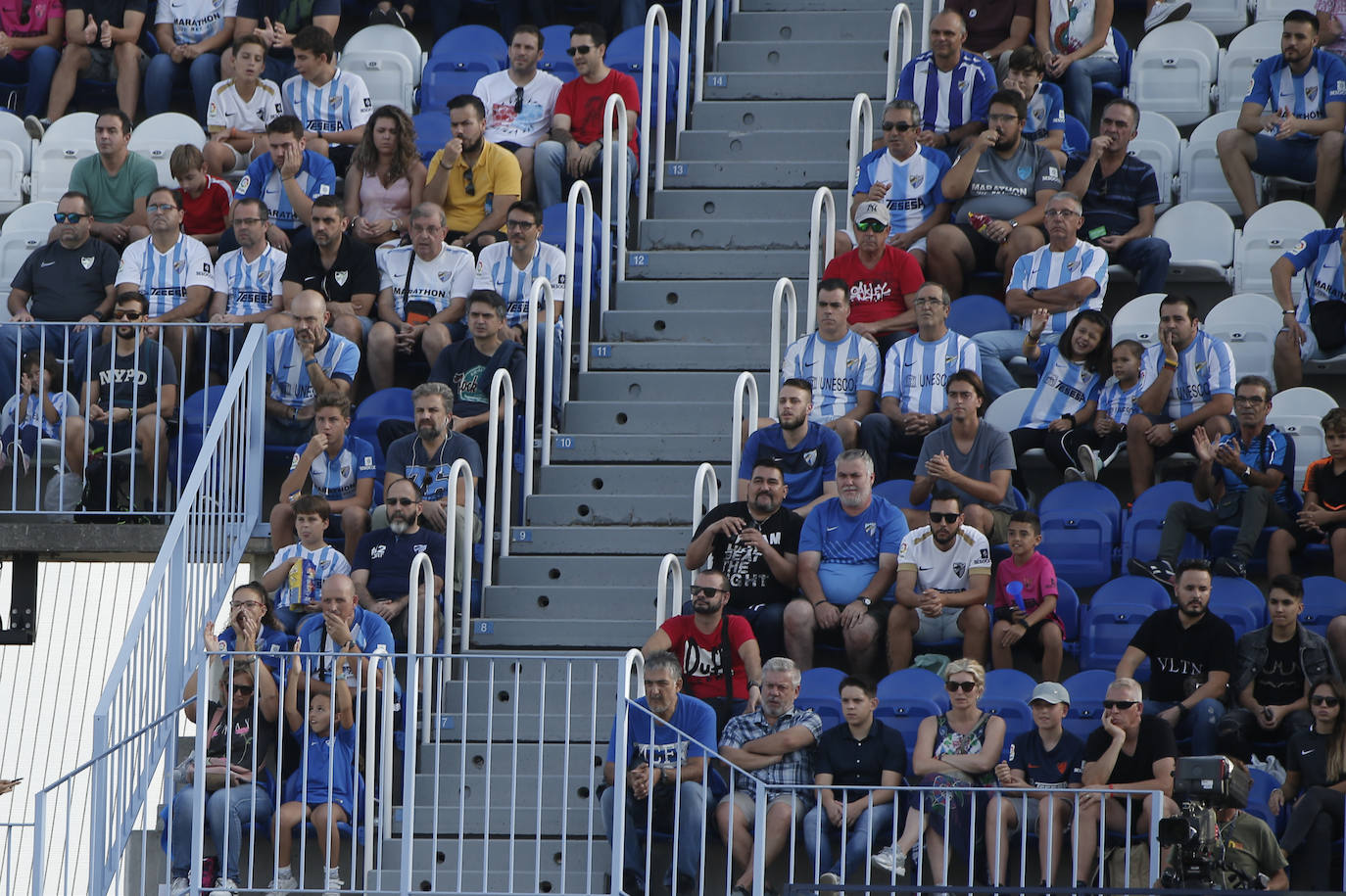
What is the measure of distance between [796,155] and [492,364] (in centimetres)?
262

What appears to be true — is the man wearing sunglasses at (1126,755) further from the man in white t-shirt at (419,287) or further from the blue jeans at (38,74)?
the blue jeans at (38,74)

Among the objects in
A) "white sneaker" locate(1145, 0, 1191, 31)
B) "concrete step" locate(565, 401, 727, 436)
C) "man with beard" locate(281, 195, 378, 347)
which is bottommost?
"concrete step" locate(565, 401, 727, 436)

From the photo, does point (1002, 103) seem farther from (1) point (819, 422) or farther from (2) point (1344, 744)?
(2) point (1344, 744)

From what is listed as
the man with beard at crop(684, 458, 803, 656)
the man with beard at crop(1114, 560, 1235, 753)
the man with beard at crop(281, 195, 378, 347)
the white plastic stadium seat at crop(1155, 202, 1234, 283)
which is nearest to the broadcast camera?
the man with beard at crop(1114, 560, 1235, 753)

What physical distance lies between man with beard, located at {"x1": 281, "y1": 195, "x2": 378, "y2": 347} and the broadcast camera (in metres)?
5.65

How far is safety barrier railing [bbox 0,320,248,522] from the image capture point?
38.2 ft

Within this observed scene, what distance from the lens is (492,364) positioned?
1142 cm

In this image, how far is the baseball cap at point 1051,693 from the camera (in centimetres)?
930

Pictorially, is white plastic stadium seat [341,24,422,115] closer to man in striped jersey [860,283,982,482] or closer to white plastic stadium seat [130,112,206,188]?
white plastic stadium seat [130,112,206,188]

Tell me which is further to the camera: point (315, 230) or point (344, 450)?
point (315, 230)

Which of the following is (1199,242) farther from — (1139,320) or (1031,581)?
(1031,581)

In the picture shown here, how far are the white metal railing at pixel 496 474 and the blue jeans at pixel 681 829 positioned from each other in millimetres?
1746

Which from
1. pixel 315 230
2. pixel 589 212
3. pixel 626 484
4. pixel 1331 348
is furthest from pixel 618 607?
pixel 1331 348

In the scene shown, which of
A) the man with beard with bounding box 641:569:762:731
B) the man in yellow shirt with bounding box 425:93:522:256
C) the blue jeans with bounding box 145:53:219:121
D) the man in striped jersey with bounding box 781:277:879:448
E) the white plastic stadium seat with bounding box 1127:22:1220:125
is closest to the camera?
the man with beard with bounding box 641:569:762:731
